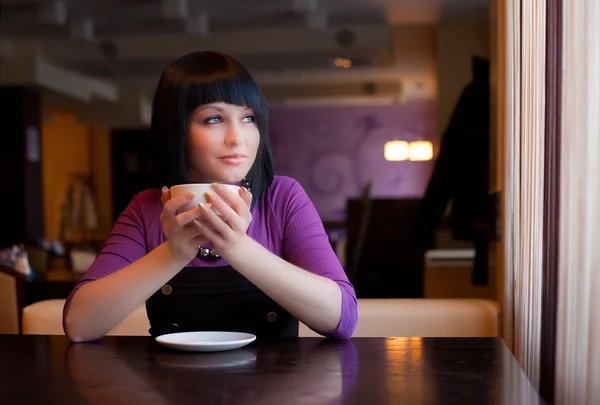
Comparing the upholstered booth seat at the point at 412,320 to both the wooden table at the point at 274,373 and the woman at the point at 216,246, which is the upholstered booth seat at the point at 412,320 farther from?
the wooden table at the point at 274,373

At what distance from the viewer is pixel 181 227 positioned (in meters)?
1.14

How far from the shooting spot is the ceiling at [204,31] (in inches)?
253

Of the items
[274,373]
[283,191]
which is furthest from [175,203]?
[283,191]

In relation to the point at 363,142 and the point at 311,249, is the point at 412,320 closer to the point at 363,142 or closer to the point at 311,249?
the point at 311,249

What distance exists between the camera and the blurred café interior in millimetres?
1526

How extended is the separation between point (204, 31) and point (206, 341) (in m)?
6.15

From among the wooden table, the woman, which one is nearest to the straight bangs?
the woman

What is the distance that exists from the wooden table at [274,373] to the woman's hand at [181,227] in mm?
167

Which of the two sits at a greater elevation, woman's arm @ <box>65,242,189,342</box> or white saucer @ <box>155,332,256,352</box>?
woman's arm @ <box>65,242,189,342</box>

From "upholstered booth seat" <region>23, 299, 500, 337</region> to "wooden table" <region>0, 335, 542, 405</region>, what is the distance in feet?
1.95

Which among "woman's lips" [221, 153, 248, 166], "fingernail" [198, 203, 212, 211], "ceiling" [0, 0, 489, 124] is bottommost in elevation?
"fingernail" [198, 203, 212, 211]

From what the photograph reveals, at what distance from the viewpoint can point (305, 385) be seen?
93cm

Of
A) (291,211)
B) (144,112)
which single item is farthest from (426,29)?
(291,211)

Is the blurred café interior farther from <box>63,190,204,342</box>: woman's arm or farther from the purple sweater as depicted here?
<box>63,190,204,342</box>: woman's arm
